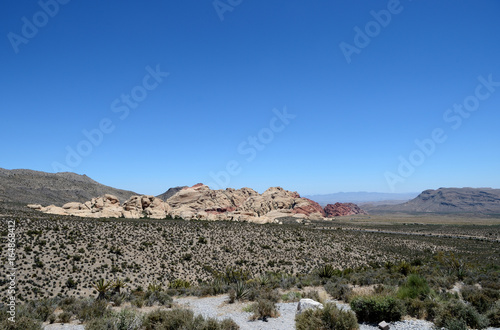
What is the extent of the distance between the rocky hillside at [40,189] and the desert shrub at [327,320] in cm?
7786

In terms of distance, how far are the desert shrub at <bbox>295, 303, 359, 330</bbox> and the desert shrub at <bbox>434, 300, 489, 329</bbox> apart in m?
2.75

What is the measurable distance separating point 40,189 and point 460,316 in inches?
4085

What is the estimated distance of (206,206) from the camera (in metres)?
89.8

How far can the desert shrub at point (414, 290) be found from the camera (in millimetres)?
11891

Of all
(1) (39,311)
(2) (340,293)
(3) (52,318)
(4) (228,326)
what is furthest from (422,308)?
(1) (39,311)

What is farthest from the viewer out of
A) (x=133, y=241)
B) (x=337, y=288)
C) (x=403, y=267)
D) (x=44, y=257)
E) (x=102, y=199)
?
(x=102, y=199)

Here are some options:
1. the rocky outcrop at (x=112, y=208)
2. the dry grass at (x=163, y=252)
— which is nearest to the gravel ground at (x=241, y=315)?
the dry grass at (x=163, y=252)

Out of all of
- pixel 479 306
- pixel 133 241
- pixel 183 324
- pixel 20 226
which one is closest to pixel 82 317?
pixel 183 324

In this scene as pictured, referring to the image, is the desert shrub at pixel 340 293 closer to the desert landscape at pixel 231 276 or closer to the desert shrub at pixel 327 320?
the desert landscape at pixel 231 276

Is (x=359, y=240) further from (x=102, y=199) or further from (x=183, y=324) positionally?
(x=102, y=199)

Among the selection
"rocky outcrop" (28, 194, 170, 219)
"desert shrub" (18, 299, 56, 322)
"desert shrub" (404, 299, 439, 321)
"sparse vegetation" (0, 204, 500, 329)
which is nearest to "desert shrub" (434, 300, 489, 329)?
"sparse vegetation" (0, 204, 500, 329)

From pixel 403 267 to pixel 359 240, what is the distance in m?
26.2

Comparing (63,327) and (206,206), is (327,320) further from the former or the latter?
(206,206)

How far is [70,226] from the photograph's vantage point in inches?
1339
